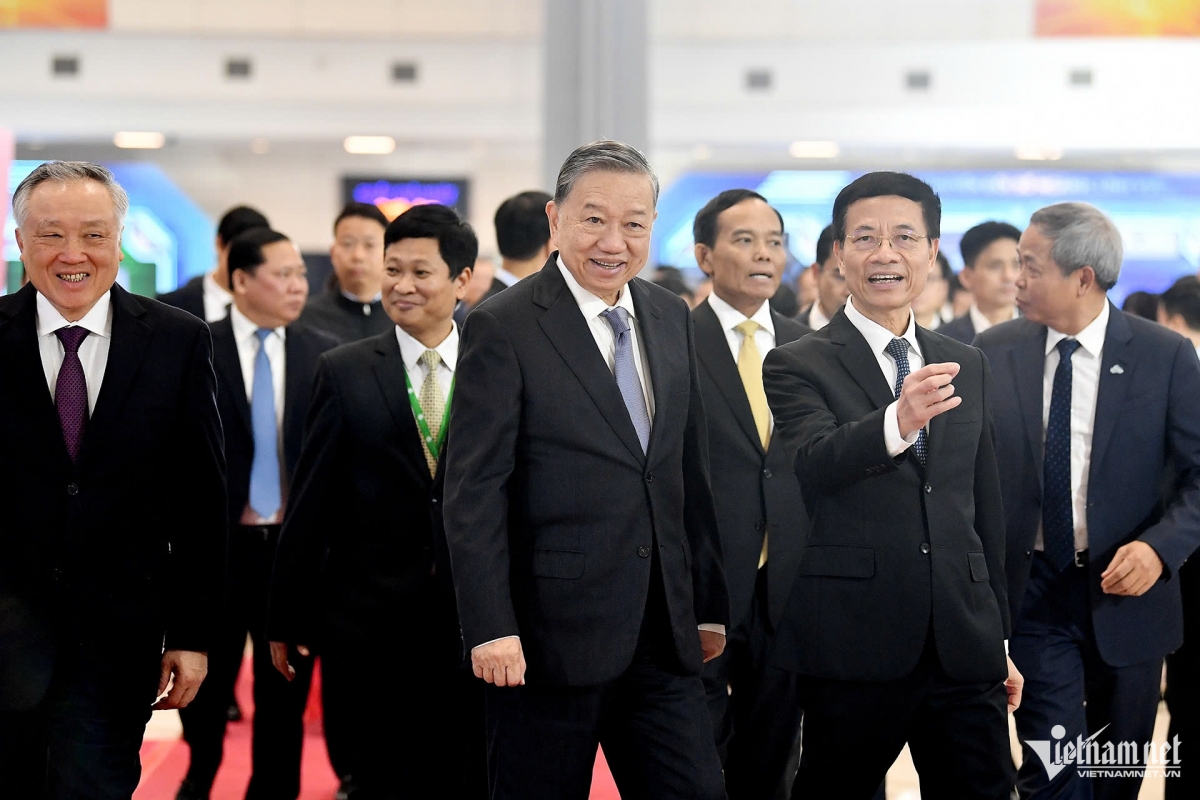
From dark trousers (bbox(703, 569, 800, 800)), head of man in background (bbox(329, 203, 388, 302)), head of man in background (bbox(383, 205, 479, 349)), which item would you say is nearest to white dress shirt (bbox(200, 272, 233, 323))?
head of man in background (bbox(329, 203, 388, 302))

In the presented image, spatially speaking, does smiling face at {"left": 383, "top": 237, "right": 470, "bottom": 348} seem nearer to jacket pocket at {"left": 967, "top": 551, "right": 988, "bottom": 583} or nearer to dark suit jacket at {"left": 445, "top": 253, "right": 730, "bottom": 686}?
dark suit jacket at {"left": 445, "top": 253, "right": 730, "bottom": 686}

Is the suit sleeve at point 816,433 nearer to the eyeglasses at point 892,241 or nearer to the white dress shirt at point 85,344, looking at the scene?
the eyeglasses at point 892,241

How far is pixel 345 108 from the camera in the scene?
14039 millimetres

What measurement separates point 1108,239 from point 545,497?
195 cm

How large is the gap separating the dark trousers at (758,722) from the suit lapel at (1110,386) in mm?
1043

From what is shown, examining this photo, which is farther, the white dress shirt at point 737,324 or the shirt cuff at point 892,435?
the white dress shirt at point 737,324

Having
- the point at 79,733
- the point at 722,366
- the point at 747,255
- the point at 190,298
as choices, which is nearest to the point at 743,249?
the point at 747,255

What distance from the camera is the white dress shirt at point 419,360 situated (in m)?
3.75

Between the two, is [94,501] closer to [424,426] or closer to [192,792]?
[424,426]

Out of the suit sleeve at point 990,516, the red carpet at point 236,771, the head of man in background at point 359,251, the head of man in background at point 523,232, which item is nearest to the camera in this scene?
the suit sleeve at point 990,516

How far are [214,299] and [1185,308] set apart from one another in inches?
151

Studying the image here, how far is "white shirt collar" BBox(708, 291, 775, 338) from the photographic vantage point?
392 cm

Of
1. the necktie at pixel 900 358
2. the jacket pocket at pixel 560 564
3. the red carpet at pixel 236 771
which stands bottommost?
the red carpet at pixel 236 771

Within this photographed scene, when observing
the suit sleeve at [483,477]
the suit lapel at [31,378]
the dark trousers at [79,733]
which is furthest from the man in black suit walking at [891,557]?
the suit lapel at [31,378]
